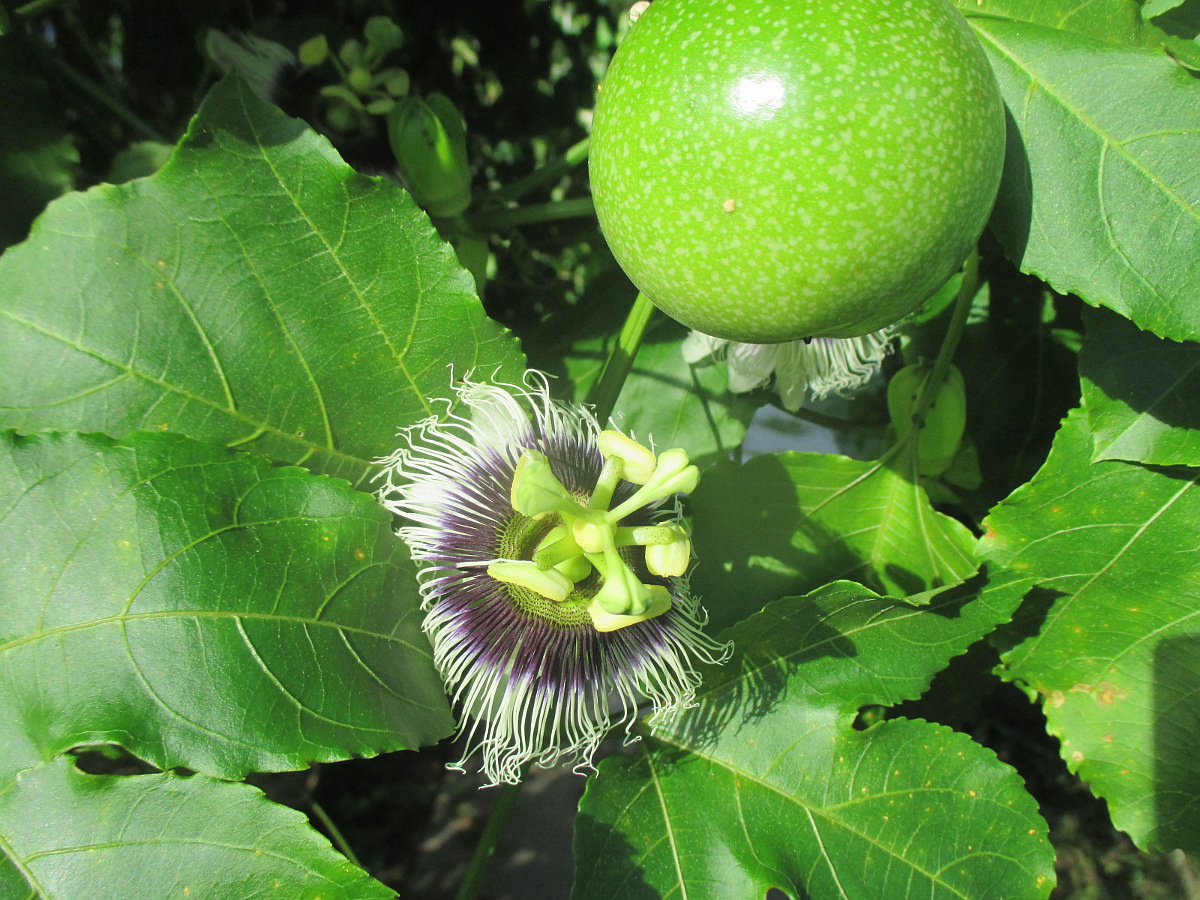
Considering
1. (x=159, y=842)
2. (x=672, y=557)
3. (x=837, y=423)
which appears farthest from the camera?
(x=837, y=423)

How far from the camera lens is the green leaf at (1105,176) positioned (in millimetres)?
759

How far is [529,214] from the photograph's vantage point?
1.15m

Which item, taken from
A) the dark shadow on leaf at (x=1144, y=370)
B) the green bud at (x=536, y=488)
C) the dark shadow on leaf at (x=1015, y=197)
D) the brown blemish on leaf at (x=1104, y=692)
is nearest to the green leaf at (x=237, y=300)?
the green bud at (x=536, y=488)

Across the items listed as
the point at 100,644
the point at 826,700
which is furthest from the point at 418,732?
the point at 826,700

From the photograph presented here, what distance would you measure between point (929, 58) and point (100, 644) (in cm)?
80

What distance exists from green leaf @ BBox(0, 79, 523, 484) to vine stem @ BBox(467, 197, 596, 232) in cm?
24

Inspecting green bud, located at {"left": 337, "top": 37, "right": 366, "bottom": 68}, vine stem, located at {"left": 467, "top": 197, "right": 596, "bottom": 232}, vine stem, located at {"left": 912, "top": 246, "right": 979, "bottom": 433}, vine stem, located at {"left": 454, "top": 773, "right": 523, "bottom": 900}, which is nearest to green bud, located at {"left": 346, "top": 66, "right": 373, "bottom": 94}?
green bud, located at {"left": 337, "top": 37, "right": 366, "bottom": 68}

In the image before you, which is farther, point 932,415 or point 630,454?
point 932,415

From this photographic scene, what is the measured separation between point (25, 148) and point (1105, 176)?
1.16m

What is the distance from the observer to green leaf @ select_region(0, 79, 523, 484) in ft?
2.63

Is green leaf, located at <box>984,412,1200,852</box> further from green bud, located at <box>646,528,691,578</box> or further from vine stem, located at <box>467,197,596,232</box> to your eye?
vine stem, located at <box>467,197,596,232</box>

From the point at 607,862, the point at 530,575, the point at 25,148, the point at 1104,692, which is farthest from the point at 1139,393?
the point at 25,148

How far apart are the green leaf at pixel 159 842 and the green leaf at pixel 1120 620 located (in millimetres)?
741

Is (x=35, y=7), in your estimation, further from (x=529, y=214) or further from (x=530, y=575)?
(x=530, y=575)
